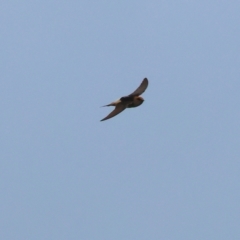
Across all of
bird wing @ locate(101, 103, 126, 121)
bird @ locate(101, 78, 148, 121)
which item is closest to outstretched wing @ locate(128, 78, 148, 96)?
bird @ locate(101, 78, 148, 121)

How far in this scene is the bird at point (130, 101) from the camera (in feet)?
131

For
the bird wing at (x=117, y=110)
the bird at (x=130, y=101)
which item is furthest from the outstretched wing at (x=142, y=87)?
the bird wing at (x=117, y=110)

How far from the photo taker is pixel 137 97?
41.0 m

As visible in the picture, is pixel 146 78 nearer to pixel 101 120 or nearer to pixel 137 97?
pixel 137 97

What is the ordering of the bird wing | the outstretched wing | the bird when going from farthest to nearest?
the outstretched wing, the bird, the bird wing

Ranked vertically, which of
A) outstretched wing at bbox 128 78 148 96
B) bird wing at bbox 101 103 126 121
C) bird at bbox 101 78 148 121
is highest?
outstretched wing at bbox 128 78 148 96

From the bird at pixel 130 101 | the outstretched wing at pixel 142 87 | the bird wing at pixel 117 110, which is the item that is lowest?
the bird wing at pixel 117 110

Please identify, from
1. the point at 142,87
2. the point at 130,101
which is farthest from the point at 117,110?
the point at 142,87

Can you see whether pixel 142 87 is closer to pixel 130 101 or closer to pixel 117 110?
pixel 130 101

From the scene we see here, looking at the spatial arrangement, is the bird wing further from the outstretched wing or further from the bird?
the outstretched wing

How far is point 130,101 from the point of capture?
1606 inches

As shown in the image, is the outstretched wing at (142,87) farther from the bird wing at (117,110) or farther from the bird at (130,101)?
the bird wing at (117,110)

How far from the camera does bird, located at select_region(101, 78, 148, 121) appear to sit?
131 feet

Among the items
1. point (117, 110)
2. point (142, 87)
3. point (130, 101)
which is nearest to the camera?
point (117, 110)
